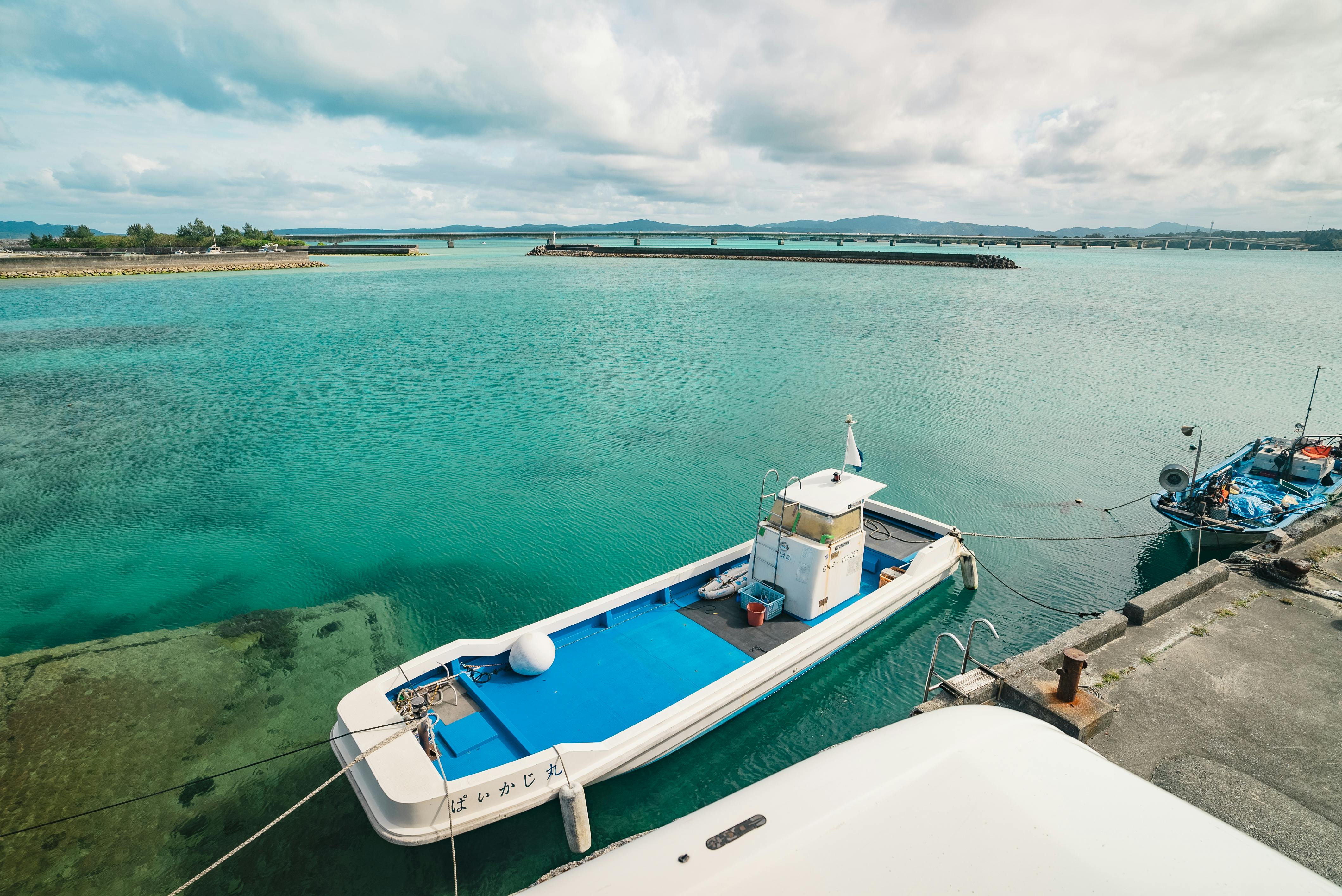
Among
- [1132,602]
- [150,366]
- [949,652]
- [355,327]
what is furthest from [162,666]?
[355,327]

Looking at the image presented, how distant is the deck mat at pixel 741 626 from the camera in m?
11.8

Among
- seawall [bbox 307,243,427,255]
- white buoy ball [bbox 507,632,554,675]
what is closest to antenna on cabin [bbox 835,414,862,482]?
white buoy ball [bbox 507,632,554,675]

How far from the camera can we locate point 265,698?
1188 cm

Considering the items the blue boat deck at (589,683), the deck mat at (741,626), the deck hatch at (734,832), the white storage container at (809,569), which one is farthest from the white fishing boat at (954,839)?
the white storage container at (809,569)

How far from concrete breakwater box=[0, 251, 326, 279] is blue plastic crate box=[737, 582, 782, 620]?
13692 cm

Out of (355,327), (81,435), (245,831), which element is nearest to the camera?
(245,831)

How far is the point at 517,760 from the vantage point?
8.73 meters

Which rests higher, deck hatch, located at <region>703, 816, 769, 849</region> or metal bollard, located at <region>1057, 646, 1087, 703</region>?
deck hatch, located at <region>703, 816, 769, 849</region>

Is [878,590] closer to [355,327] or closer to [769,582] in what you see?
[769,582]

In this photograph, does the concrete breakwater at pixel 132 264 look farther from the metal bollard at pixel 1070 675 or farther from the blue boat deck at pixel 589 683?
the metal bollard at pixel 1070 675

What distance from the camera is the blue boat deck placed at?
9305 mm

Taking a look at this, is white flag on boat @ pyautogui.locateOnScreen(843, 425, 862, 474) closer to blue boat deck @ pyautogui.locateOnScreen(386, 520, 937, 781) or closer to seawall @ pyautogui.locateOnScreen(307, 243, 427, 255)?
blue boat deck @ pyautogui.locateOnScreen(386, 520, 937, 781)

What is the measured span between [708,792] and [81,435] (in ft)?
108

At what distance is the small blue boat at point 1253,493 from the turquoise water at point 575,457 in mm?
1534
